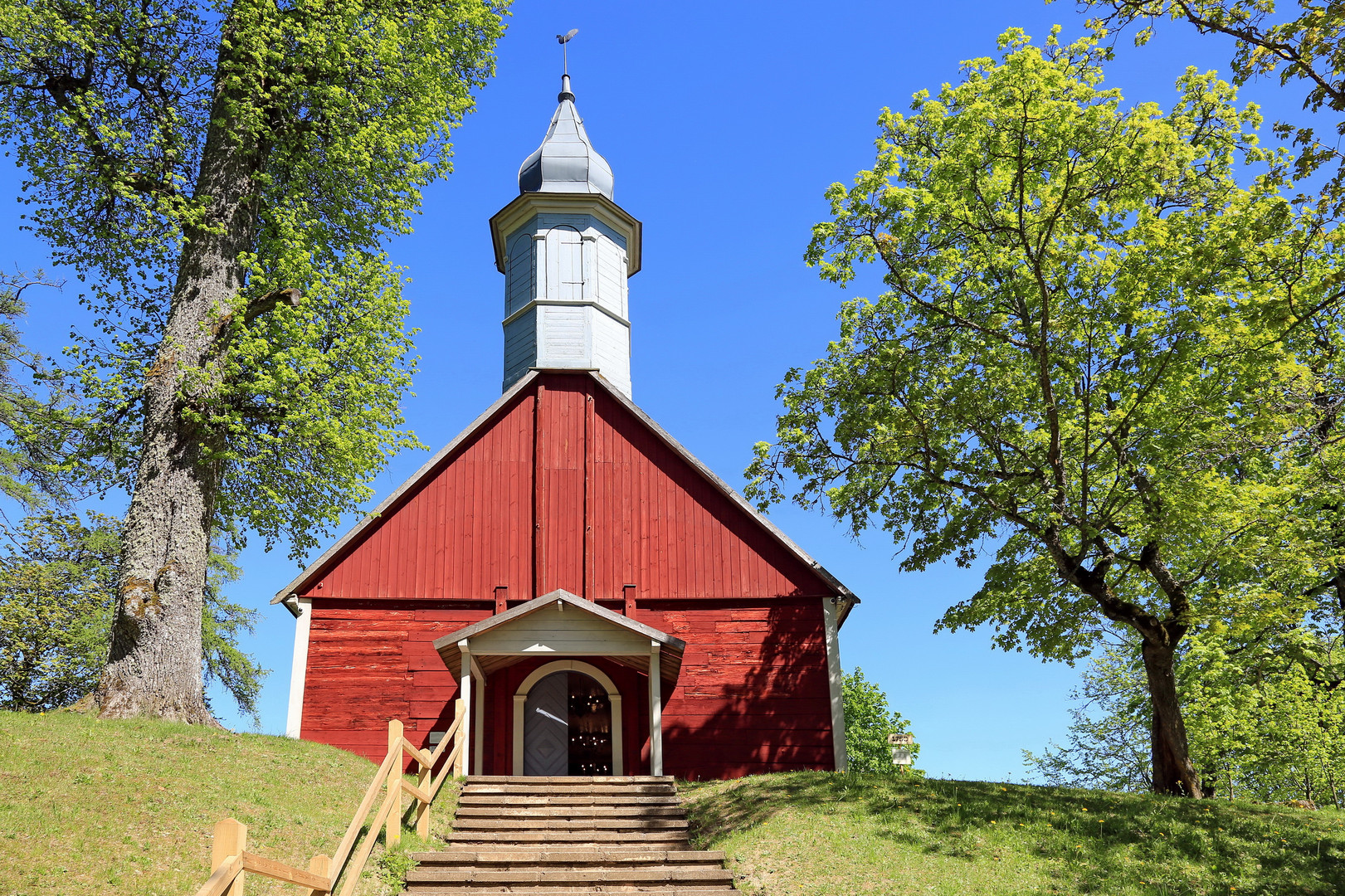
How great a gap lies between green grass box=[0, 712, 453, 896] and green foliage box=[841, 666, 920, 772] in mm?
29570

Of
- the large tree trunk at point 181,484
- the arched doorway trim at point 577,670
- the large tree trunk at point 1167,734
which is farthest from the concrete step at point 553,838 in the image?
the large tree trunk at point 1167,734

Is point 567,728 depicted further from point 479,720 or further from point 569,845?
point 569,845

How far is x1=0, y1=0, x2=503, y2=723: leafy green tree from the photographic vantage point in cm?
1395

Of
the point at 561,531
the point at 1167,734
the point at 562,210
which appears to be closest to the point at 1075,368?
the point at 1167,734

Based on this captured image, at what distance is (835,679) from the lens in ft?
56.2

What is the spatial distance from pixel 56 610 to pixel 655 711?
14665 mm

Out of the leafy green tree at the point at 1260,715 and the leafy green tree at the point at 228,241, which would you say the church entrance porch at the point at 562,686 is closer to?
the leafy green tree at the point at 228,241

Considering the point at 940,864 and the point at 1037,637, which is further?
the point at 1037,637

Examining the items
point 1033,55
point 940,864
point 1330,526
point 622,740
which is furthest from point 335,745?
point 1330,526

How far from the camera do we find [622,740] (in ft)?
55.9

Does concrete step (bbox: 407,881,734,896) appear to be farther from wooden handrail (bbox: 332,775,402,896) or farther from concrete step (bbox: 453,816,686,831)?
concrete step (bbox: 453,816,686,831)

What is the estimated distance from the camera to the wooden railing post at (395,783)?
10.1m

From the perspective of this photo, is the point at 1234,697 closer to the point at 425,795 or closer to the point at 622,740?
the point at 622,740

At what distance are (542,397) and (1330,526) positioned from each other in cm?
1362
